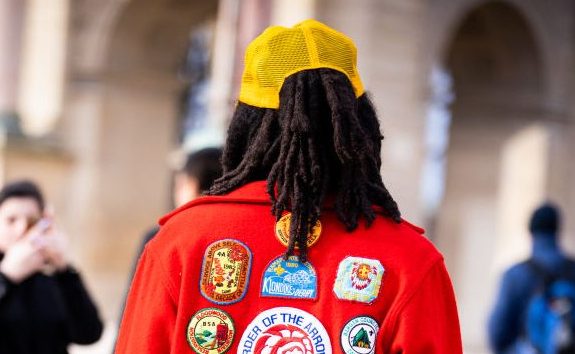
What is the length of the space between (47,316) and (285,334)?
7.53 feet

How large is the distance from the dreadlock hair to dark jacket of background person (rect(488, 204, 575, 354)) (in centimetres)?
396

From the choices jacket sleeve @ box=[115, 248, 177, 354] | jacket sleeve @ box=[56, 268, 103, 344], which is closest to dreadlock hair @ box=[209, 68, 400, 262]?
jacket sleeve @ box=[115, 248, 177, 354]

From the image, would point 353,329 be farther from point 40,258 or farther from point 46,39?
point 46,39

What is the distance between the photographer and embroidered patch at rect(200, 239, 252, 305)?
2588 millimetres

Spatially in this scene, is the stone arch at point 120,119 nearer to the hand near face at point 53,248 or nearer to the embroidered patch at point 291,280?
the hand near face at point 53,248

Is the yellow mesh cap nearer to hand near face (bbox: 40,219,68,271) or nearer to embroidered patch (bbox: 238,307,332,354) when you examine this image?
embroidered patch (bbox: 238,307,332,354)

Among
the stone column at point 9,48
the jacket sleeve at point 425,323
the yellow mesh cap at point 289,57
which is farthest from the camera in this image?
the stone column at point 9,48

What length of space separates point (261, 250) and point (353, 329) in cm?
26

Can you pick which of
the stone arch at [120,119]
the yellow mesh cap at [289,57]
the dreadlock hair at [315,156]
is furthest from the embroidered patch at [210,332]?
the stone arch at [120,119]

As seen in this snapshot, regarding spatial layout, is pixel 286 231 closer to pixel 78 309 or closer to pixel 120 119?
pixel 78 309

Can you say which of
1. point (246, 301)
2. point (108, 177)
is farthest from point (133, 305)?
point (108, 177)

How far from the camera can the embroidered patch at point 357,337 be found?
2.54 m

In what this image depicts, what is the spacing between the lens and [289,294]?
257 centimetres

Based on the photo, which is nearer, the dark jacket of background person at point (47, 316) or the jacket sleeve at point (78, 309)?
the dark jacket of background person at point (47, 316)
